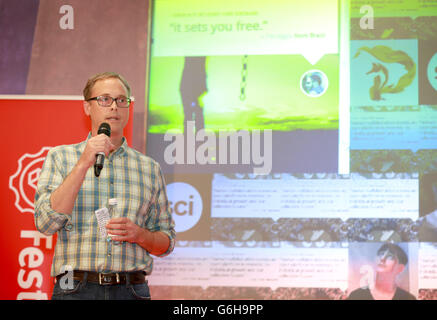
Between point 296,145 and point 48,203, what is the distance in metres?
2.15

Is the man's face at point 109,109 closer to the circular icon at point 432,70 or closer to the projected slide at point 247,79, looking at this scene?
the projected slide at point 247,79

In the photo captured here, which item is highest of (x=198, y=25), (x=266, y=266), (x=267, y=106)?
(x=198, y=25)

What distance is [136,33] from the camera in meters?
4.07

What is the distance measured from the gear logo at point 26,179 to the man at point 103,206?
1.17 meters

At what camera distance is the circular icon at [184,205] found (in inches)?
153

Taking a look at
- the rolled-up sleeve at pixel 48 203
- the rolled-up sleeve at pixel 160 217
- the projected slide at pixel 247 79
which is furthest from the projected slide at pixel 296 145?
the rolled-up sleeve at pixel 48 203

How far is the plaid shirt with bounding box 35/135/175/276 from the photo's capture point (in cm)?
212

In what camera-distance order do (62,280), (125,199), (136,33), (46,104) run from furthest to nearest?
(136,33), (46,104), (125,199), (62,280)

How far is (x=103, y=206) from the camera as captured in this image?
7.27ft

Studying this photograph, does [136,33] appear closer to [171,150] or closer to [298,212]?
[171,150]

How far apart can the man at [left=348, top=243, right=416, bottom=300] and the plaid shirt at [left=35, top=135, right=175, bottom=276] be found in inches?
73.0

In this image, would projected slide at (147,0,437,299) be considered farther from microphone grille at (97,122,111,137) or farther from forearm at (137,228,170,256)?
microphone grille at (97,122,111,137)

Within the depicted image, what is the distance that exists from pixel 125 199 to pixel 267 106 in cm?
187
